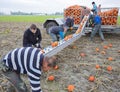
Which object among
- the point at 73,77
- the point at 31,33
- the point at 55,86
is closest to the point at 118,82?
the point at 73,77

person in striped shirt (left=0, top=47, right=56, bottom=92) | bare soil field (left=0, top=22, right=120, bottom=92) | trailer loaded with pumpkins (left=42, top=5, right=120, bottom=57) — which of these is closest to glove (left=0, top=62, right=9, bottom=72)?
person in striped shirt (left=0, top=47, right=56, bottom=92)

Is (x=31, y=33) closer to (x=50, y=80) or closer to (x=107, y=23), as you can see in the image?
(x=50, y=80)

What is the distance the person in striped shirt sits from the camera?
334 cm

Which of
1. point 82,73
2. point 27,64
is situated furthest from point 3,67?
point 82,73

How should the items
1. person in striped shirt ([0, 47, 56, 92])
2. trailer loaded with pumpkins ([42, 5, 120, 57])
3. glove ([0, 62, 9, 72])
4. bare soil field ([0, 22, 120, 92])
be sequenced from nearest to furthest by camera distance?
person in striped shirt ([0, 47, 56, 92]) → glove ([0, 62, 9, 72]) → bare soil field ([0, 22, 120, 92]) → trailer loaded with pumpkins ([42, 5, 120, 57])

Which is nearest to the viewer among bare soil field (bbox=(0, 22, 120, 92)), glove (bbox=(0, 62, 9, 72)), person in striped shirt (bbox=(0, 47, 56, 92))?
person in striped shirt (bbox=(0, 47, 56, 92))

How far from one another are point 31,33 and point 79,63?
6.69 feet

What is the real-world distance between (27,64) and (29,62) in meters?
0.07

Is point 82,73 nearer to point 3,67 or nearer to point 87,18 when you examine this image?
point 3,67

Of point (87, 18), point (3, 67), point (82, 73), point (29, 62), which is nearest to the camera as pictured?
point (29, 62)

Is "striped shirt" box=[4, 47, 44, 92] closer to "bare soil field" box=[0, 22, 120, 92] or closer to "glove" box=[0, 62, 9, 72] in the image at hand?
"glove" box=[0, 62, 9, 72]

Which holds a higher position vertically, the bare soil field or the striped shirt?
the striped shirt

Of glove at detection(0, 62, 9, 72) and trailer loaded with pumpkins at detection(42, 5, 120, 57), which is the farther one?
trailer loaded with pumpkins at detection(42, 5, 120, 57)

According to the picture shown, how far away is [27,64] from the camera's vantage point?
3.51 m
